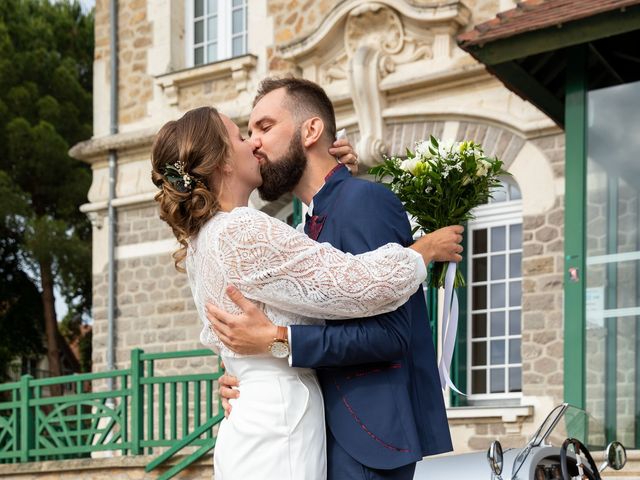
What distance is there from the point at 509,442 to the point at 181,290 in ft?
14.3

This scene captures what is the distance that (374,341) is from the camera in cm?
298

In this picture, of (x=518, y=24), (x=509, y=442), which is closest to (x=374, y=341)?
(x=518, y=24)

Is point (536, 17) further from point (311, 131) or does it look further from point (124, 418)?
point (124, 418)

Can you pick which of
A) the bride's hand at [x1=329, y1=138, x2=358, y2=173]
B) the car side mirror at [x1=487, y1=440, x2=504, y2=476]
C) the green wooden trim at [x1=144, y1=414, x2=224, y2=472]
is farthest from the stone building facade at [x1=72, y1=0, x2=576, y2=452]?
the bride's hand at [x1=329, y1=138, x2=358, y2=173]

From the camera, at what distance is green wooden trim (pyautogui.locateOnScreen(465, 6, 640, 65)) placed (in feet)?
22.0

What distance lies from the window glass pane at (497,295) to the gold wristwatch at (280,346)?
812 centimetres

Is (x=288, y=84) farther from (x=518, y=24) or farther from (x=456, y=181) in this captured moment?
(x=518, y=24)

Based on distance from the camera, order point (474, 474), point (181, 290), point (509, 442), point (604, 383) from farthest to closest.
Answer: point (181, 290), point (509, 442), point (604, 383), point (474, 474)

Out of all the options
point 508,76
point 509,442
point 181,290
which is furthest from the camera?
point 181,290

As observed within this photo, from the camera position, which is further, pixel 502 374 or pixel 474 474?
pixel 502 374

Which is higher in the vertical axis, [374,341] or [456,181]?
[456,181]

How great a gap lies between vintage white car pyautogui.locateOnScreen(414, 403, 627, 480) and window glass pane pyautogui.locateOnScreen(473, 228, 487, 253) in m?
5.85

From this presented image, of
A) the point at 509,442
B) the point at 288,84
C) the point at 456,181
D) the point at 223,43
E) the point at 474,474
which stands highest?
the point at 223,43

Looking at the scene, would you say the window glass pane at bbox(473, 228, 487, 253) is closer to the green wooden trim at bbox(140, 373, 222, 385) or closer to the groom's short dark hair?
the green wooden trim at bbox(140, 373, 222, 385)
